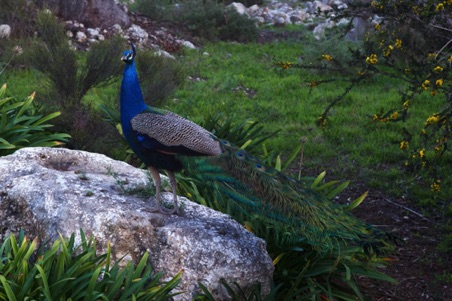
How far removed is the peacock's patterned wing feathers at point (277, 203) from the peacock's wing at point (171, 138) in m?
0.07

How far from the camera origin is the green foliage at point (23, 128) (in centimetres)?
620

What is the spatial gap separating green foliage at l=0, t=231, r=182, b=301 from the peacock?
0.60 metres

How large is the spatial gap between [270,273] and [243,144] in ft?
8.10

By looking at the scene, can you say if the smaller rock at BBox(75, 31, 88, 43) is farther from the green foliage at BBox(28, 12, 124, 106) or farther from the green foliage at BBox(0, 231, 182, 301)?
the green foliage at BBox(0, 231, 182, 301)

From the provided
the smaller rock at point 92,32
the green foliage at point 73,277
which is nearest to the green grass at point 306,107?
the smaller rock at point 92,32

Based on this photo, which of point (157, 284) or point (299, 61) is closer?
point (157, 284)

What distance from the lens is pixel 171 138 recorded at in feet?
14.2

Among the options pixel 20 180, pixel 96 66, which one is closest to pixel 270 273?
pixel 20 180

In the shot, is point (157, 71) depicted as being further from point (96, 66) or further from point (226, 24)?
point (226, 24)

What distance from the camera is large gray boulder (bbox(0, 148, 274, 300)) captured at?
4227 mm

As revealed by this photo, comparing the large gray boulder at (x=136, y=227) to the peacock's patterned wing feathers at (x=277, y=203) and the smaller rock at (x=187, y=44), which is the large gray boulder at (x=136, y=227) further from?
the smaller rock at (x=187, y=44)

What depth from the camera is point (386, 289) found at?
206 inches

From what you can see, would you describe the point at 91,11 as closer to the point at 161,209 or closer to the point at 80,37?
the point at 80,37

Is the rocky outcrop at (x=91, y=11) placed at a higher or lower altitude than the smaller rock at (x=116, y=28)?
higher
